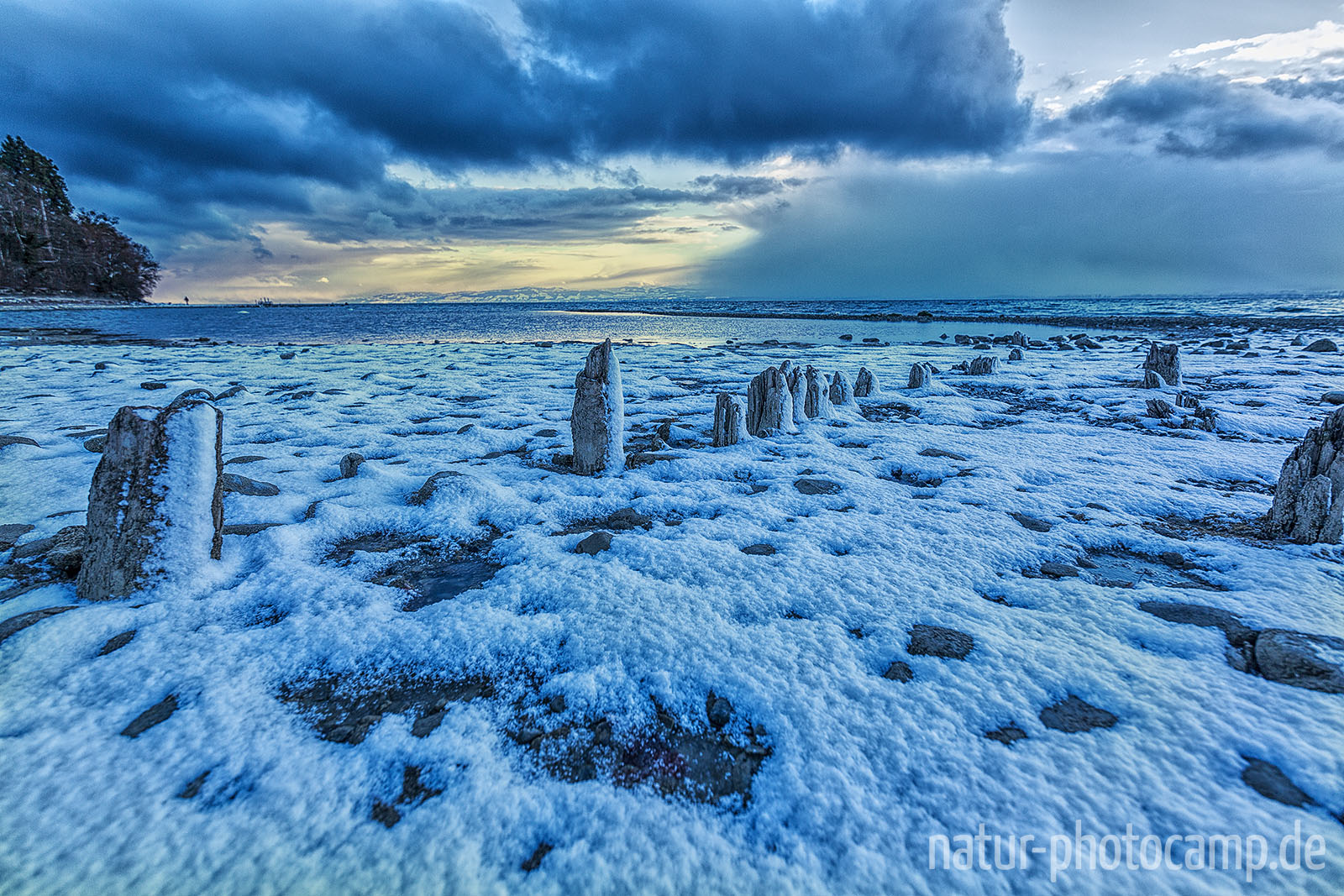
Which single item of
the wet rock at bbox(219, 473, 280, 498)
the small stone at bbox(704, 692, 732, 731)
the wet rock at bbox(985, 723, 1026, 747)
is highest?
the wet rock at bbox(219, 473, 280, 498)

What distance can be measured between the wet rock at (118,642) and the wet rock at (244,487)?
2.29m

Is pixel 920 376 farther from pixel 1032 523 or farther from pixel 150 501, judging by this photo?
pixel 150 501

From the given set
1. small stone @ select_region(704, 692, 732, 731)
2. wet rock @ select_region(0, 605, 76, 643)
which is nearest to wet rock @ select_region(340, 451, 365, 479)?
wet rock @ select_region(0, 605, 76, 643)

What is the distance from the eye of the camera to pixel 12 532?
402cm

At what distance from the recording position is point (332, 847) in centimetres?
180

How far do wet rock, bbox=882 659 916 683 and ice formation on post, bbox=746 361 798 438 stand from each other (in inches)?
191

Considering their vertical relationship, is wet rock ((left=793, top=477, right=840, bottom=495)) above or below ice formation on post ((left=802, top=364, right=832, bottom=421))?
below

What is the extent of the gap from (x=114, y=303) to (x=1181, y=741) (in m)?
107

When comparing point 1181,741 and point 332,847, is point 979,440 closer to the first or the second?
point 1181,741

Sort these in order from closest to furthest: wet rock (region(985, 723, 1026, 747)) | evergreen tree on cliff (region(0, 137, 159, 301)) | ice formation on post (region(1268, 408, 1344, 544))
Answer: wet rock (region(985, 723, 1026, 747)), ice formation on post (region(1268, 408, 1344, 544)), evergreen tree on cliff (region(0, 137, 159, 301))

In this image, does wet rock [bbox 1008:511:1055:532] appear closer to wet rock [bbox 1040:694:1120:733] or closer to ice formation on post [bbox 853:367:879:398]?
wet rock [bbox 1040:694:1120:733]

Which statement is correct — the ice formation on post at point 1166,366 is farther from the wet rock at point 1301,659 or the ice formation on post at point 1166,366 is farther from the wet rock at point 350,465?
the wet rock at point 350,465

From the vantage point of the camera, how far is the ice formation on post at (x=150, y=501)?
3.16 metres

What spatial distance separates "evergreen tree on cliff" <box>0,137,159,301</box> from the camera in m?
59.0
